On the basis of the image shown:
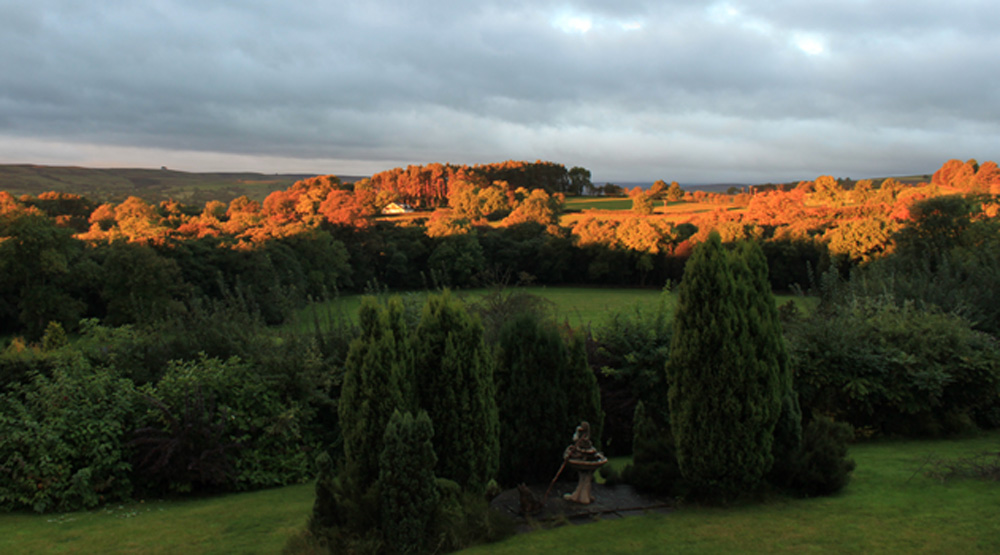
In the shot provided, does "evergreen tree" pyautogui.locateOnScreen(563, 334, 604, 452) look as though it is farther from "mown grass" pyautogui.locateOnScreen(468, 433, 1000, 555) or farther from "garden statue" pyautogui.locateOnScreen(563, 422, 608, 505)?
"mown grass" pyautogui.locateOnScreen(468, 433, 1000, 555)

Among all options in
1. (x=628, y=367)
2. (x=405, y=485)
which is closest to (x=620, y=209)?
(x=628, y=367)

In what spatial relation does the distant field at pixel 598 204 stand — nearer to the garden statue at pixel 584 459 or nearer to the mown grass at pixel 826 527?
the mown grass at pixel 826 527

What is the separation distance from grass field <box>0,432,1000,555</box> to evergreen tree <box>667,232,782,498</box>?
0.55 metres

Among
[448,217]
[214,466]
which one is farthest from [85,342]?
[448,217]

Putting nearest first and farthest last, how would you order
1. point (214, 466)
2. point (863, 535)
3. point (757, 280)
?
point (863, 535)
point (757, 280)
point (214, 466)

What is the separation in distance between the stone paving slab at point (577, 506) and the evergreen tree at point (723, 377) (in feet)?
2.27

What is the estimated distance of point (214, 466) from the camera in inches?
337

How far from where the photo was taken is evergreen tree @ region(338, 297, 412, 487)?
20.5 ft

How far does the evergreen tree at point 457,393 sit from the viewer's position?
6738mm

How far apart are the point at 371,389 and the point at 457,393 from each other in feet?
3.43

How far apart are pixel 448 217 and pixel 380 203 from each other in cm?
2966

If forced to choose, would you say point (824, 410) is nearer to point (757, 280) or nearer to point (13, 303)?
point (757, 280)

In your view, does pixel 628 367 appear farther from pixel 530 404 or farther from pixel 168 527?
pixel 168 527

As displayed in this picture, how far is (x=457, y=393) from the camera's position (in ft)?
22.3
